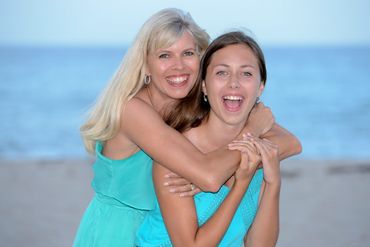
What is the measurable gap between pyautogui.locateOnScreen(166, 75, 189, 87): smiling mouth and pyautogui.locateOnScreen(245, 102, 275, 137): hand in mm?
434

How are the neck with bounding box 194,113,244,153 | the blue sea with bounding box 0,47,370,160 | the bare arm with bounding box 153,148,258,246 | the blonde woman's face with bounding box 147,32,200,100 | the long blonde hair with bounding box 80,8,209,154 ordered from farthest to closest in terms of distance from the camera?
the blue sea with bounding box 0,47,370,160 → the blonde woman's face with bounding box 147,32,200,100 → the long blonde hair with bounding box 80,8,209,154 → the neck with bounding box 194,113,244,153 → the bare arm with bounding box 153,148,258,246

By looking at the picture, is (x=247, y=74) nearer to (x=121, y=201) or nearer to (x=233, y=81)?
(x=233, y=81)

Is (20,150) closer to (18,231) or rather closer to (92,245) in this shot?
(18,231)

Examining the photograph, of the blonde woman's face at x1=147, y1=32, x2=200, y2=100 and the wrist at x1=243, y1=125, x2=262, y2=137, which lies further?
the blonde woman's face at x1=147, y1=32, x2=200, y2=100

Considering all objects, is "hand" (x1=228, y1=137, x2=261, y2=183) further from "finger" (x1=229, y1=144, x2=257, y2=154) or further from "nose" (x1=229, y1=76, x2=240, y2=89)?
"nose" (x1=229, y1=76, x2=240, y2=89)

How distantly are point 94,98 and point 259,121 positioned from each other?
2854cm

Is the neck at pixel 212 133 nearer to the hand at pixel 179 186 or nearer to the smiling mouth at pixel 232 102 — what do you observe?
the smiling mouth at pixel 232 102

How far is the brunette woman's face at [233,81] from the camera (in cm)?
325

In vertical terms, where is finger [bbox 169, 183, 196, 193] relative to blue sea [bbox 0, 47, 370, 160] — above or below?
above

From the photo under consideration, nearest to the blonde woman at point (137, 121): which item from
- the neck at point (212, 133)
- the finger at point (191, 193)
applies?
the neck at point (212, 133)

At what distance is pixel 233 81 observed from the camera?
128 inches

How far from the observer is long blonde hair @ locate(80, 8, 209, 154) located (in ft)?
11.4

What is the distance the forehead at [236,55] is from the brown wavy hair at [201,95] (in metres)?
0.02

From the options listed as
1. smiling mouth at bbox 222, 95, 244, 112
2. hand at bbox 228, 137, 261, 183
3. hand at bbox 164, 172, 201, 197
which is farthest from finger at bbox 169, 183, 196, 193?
smiling mouth at bbox 222, 95, 244, 112
